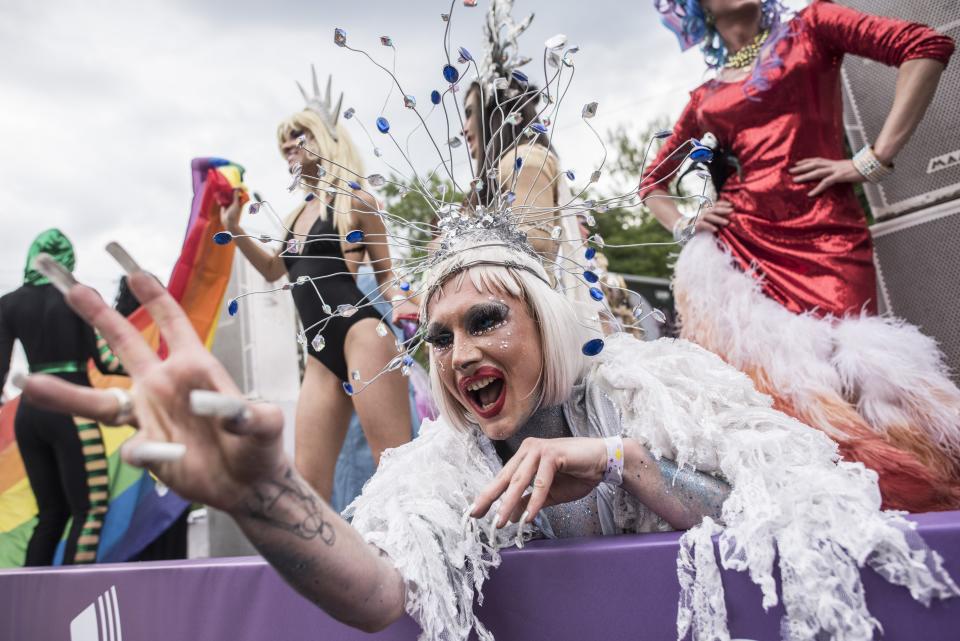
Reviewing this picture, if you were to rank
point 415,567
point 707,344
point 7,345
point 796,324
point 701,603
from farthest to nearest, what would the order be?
point 7,345, point 707,344, point 796,324, point 415,567, point 701,603

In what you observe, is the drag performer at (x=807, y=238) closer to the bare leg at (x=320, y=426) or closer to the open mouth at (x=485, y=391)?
the open mouth at (x=485, y=391)

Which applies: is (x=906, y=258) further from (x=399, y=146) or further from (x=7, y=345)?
(x=7, y=345)

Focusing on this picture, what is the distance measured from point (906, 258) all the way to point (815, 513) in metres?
2.06

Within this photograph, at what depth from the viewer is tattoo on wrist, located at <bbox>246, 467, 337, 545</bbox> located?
0.87m

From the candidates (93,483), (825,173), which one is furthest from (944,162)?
(93,483)

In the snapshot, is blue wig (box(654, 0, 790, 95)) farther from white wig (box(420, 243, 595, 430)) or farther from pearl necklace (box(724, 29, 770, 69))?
white wig (box(420, 243, 595, 430))

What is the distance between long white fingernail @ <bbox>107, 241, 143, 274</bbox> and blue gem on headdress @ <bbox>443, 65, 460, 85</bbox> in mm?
863

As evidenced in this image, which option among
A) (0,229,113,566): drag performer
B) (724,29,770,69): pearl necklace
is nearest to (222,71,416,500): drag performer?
(0,229,113,566): drag performer

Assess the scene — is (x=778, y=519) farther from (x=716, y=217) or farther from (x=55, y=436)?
(x=55, y=436)

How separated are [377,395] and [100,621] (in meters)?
1.15

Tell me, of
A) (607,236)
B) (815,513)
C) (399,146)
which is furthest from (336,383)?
(607,236)

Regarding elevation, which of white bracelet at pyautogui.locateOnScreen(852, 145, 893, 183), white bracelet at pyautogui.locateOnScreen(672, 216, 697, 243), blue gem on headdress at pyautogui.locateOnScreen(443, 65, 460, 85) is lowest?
white bracelet at pyautogui.locateOnScreen(672, 216, 697, 243)

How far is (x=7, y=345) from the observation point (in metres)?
3.42

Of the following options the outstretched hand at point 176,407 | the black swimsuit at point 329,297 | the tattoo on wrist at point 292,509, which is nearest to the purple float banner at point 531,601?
the tattoo on wrist at point 292,509
